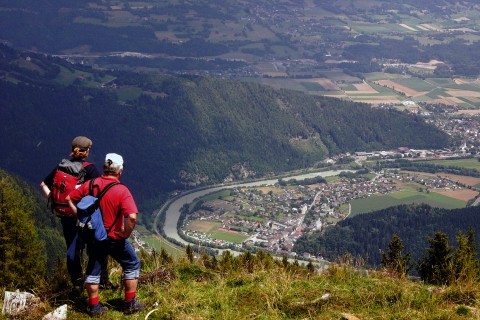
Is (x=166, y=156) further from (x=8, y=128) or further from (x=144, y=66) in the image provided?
(x=144, y=66)

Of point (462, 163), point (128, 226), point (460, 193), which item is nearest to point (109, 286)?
point (128, 226)

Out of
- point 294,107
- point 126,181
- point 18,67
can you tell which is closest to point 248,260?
point 126,181

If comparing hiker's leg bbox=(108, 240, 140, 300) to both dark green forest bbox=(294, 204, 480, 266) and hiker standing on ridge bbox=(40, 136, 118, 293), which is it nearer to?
hiker standing on ridge bbox=(40, 136, 118, 293)

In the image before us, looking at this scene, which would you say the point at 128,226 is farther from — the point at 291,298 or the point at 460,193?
the point at 460,193

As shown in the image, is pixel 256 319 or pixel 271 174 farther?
pixel 271 174

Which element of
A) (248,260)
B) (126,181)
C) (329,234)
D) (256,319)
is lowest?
(126,181)

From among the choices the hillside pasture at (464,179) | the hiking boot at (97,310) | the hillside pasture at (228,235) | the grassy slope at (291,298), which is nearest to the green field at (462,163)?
the hillside pasture at (464,179)

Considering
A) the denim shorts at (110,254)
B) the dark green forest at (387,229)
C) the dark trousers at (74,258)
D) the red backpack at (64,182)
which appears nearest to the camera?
the denim shorts at (110,254)

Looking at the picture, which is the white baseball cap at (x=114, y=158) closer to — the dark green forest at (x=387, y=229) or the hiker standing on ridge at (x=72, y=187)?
the hiker standing on ridge at (x=72, y=187)
